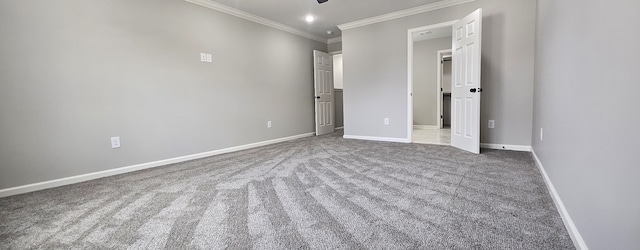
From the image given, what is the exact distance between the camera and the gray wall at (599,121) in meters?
0.82

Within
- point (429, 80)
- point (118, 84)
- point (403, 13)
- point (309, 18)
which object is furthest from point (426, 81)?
point (118, 84)

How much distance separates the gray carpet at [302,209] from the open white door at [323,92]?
9.27 ft

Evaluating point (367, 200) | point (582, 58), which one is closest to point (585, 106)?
point (582, 58)

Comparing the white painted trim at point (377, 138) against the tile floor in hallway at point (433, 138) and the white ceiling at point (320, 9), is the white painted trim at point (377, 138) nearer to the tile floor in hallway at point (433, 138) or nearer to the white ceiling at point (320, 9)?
the tile floor in hallway at point (433, 138)

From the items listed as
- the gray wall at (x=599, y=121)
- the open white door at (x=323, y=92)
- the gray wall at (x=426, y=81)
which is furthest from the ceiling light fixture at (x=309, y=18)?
the gray wall at (x=599, y=121)

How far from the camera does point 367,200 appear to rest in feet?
6.28

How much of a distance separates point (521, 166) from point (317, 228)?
2436 mm

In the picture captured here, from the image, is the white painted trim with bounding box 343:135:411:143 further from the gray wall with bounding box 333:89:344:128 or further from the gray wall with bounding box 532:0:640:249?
the gray wall with bounding box 532:0:640:249

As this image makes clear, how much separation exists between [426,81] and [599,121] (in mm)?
5749

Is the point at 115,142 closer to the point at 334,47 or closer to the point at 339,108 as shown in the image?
the point at 334,47

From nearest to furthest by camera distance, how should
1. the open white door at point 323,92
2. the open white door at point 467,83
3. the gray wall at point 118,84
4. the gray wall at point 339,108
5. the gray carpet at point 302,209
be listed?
1. the gray carpet at point 302,209
2. the gray wall at point 118,84
3. the open white door at point 467,83
4. the open white door at point 323,92
5. the gray wall at point 339,108

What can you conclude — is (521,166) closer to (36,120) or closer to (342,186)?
(342,186)

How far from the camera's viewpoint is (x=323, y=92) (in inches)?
230

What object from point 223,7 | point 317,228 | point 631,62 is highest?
point 223,7
